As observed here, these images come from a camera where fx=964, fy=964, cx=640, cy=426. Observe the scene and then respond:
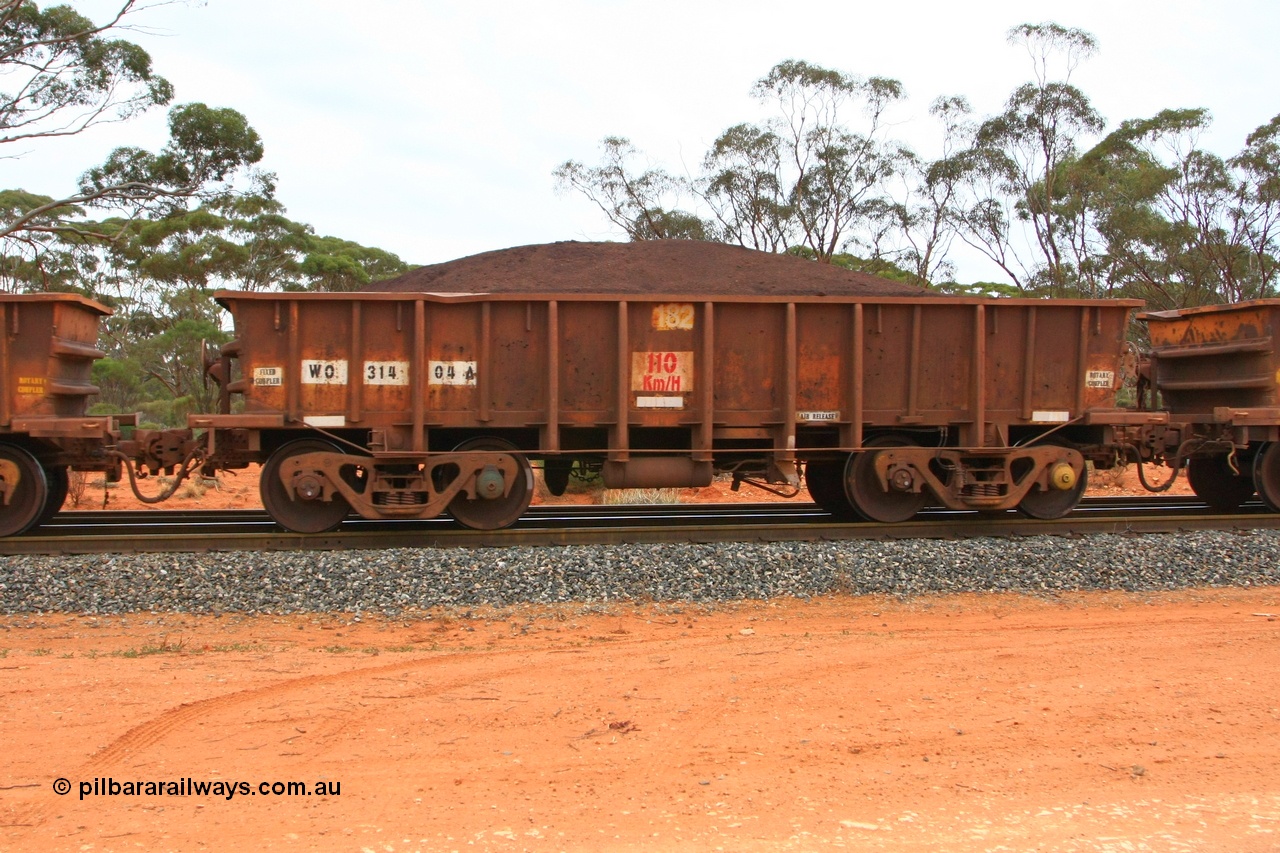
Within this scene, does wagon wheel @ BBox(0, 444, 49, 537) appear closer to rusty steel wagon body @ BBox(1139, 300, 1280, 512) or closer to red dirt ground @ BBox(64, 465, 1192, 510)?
red dirt ground @ BBox(64, 465, 1192, 510)

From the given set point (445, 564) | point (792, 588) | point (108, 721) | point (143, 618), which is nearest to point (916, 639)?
point (792, 588)

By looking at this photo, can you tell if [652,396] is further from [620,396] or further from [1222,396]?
[1222,396]

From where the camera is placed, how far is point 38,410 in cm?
882

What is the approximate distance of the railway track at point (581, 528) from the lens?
866 centimetres

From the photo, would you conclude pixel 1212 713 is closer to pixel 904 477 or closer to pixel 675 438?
pixel 904 477

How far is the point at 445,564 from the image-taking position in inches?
310

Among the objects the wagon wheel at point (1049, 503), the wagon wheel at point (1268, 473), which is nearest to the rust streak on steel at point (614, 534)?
the wagon wheel at point (1049, 503)

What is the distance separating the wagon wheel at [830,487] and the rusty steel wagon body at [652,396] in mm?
670

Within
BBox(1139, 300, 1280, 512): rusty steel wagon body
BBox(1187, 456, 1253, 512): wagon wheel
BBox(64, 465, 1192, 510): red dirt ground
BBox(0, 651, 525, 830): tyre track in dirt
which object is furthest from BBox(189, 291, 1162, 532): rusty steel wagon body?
BBox(64, 465, 1192, 510): red dirt ground

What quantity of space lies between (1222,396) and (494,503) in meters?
8.36

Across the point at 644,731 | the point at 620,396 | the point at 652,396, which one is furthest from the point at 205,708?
the point at 652,396

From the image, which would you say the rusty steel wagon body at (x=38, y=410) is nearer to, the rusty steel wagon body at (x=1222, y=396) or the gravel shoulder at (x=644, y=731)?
the gravel shoulder at (x=644, y=731)

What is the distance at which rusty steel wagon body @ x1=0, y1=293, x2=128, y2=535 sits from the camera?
28.7ft

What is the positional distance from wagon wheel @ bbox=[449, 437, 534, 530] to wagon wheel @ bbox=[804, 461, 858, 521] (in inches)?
129
